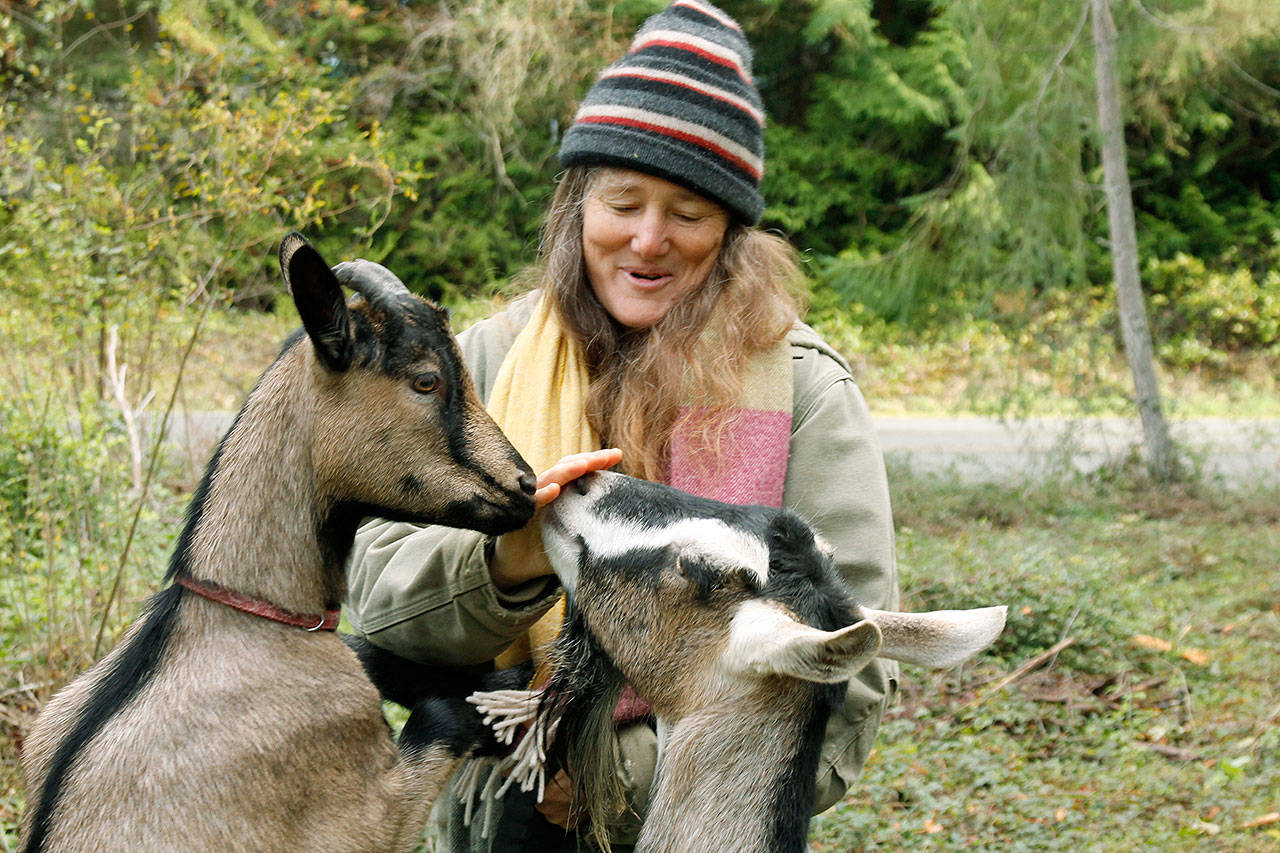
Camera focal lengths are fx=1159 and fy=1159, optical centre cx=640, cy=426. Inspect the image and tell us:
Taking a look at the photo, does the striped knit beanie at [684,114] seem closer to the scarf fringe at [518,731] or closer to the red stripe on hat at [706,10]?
the red stripe on hat at [706,10]

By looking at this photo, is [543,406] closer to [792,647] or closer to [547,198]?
[792,647]

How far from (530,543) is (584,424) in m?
0.47

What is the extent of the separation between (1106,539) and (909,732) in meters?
4.09

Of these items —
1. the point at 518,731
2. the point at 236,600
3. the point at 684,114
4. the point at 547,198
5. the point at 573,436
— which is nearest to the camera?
the point at 236,600

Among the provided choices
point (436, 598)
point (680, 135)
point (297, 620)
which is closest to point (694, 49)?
point (680, 135)

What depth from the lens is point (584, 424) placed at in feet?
9.51

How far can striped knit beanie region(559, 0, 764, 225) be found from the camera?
9.08ft

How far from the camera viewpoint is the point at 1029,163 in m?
10.9

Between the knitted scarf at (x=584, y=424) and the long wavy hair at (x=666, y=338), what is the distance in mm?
27

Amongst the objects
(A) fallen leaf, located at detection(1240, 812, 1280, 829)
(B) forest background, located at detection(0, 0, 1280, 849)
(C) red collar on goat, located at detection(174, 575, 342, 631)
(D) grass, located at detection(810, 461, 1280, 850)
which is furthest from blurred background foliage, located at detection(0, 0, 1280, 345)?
(A) fallen leaf, located at detection(1240, 812, 1280, 829)

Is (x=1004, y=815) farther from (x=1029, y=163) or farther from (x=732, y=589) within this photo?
(x=1029, y=163)

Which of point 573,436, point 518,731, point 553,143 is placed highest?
point 553,143

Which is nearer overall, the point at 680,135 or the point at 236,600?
the point at 236,600

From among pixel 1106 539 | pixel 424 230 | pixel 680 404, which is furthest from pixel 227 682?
pixel 424 230
